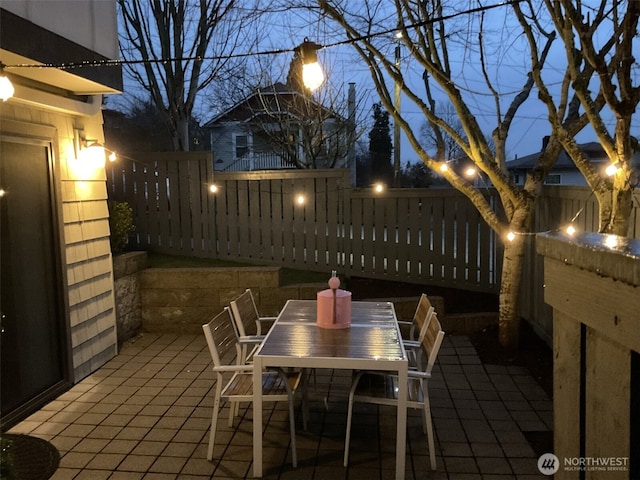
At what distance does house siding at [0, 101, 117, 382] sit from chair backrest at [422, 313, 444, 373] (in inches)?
124

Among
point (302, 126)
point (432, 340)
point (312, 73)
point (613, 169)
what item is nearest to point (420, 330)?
point (432, 340)

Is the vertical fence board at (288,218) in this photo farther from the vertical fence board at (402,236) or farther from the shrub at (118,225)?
the shrub at (118,225)

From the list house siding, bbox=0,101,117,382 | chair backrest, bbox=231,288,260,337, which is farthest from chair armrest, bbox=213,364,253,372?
house siding, bbox=0,101,117,382

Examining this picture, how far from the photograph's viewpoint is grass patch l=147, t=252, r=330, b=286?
6613 mm

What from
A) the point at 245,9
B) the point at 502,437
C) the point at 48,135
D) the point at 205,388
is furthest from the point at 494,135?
the point at 245,9

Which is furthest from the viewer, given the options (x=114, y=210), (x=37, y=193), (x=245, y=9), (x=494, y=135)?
(x=245, y=9)

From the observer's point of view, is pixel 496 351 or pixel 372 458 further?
pixel 496 351

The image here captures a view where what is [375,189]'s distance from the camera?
6742 mm

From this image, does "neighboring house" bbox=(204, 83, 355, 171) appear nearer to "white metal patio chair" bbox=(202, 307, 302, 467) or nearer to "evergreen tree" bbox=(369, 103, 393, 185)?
"white metal patio chair" bbox=(202, 307, 302, 467)

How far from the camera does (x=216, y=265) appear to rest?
6.95 metres

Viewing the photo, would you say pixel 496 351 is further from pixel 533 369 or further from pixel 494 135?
pixel 494 135

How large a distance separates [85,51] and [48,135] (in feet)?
2.52

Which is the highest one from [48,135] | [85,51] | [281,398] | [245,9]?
[245,9]

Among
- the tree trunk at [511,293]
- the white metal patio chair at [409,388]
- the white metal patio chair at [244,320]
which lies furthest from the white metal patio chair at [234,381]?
the tree trunk at [511,293]
